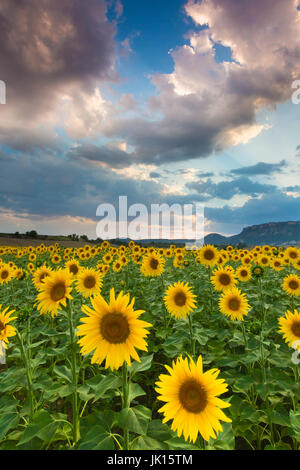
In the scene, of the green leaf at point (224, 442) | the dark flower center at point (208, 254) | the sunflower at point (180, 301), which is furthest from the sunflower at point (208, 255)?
the green leaf at point (224, 442)

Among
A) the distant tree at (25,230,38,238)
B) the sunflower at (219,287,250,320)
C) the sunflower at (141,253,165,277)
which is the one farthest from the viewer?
the distant tree at (25,230,38,238)

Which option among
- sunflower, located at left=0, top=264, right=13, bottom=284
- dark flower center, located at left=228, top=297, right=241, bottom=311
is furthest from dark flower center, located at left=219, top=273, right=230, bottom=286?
sunflower, located at left=0, top=264, right=13, bottom=284

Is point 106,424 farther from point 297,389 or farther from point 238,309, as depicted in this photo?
point 238,309

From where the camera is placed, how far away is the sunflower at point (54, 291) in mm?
3258

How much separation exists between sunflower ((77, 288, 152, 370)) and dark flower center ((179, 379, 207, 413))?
473 millimetres

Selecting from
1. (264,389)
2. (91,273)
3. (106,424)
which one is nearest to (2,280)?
(91,273)

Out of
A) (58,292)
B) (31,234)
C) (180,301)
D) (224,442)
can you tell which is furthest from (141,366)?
(31,234)

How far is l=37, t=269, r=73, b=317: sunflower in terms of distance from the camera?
3258mm

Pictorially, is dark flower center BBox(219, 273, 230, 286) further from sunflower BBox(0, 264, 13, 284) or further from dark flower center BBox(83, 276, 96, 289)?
sunflower BBox(0, 264, 13, 284)

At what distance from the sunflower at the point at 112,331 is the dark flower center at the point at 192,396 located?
0.47 m

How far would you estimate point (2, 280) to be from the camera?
788cm

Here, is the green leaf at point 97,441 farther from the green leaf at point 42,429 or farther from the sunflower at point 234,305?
the sunflower at point 234,305
